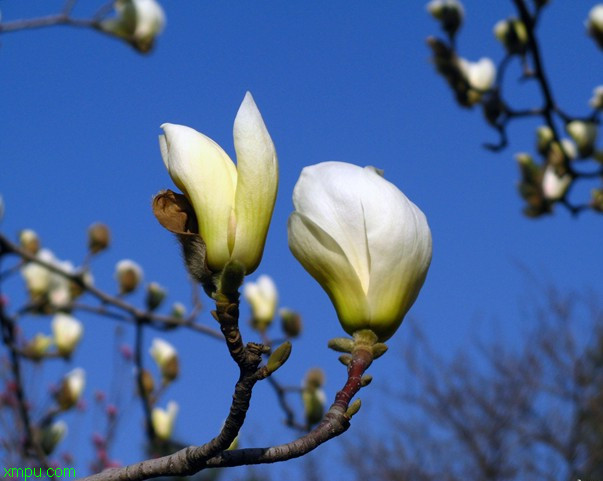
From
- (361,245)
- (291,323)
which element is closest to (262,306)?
(291,323)

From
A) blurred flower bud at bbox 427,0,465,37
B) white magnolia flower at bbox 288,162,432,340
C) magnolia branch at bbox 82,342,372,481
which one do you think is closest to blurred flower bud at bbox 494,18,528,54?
blurred flower bud at bbox 427,0,465,37

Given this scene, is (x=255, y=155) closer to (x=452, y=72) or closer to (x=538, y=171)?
(x=452, y=72)

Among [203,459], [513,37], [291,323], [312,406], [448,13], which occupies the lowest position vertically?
[203,459]

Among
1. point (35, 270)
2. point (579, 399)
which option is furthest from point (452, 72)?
point (579, 399)

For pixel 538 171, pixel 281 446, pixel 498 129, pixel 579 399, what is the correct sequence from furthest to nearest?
pixel 579 399, pixel 538 171, pixel 498 129, pixel 281 446

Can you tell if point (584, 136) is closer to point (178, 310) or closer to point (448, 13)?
point (448, 13)

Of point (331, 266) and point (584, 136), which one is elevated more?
point (584, 136)
